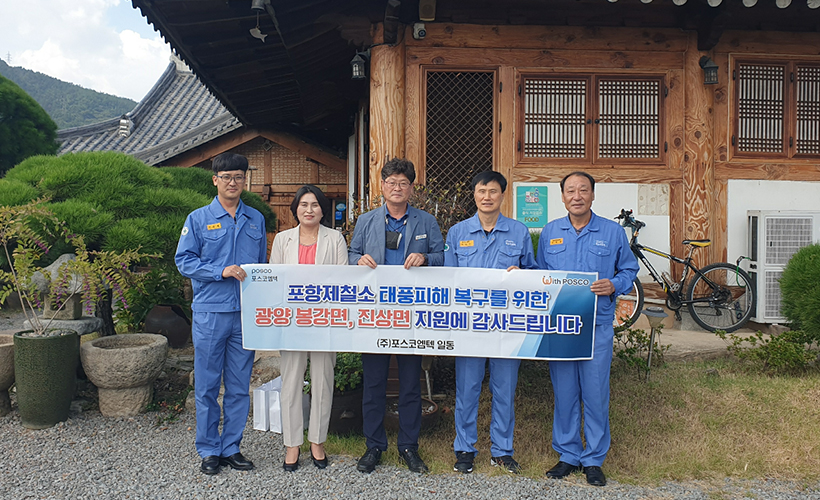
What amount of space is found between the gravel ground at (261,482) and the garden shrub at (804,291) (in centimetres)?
236

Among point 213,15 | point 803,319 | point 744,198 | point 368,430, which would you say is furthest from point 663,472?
point 213,15

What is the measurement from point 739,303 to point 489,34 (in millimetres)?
4276

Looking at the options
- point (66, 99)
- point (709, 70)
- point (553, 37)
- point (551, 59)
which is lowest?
point (709, 70)

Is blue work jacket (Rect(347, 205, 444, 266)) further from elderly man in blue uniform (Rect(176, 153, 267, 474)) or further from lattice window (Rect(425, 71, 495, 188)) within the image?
lattice window (Rect(425, 71, 495, 188))

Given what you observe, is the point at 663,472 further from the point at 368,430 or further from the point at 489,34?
the point at 489,34

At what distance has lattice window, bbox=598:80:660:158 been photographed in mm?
6836

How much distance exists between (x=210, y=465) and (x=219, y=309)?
0.99 meters

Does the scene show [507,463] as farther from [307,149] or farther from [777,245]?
[307,149]

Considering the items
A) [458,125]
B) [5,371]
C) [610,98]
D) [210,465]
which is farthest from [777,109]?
[5,371]

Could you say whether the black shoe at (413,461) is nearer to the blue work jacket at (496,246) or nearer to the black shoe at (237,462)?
the black shoe at (237,462)

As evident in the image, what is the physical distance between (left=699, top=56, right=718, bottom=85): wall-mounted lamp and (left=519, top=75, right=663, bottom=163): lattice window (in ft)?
1.53

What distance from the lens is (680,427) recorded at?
14.5 feet

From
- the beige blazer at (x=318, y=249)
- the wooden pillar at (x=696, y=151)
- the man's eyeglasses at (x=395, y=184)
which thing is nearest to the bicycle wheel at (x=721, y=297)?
the wooden pillar at (x=696, y=151)

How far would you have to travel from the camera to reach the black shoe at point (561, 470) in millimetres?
3682
